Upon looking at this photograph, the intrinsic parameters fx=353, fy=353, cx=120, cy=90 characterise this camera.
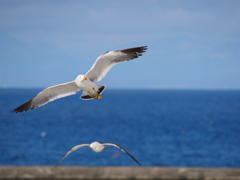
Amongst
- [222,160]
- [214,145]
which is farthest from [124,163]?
[214,145]

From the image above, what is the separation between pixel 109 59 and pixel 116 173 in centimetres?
588

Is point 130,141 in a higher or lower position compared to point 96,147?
lower

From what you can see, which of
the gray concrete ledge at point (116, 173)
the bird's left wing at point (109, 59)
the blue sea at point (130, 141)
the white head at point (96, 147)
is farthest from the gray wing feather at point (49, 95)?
the blue sea at point (130, 141)

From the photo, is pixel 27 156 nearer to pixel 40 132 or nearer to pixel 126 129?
pixel 40 132

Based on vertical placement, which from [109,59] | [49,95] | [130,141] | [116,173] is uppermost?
[109,59]

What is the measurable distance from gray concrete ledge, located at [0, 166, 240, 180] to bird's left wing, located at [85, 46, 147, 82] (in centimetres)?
549

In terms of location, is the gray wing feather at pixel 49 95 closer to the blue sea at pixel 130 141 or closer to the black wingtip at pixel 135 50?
the black wingtip at pixel 135 50

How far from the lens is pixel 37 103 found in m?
11.8

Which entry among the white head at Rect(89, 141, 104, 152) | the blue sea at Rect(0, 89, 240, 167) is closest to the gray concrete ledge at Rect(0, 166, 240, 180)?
the white head at Rect(89, 141, 104, 152)

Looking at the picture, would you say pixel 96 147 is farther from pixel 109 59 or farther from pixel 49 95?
pixel 49 95

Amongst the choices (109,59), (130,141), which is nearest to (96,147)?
(109,59)

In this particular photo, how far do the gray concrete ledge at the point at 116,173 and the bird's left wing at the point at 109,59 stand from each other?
18.0ft

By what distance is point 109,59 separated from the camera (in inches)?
424

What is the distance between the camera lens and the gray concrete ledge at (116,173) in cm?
529
